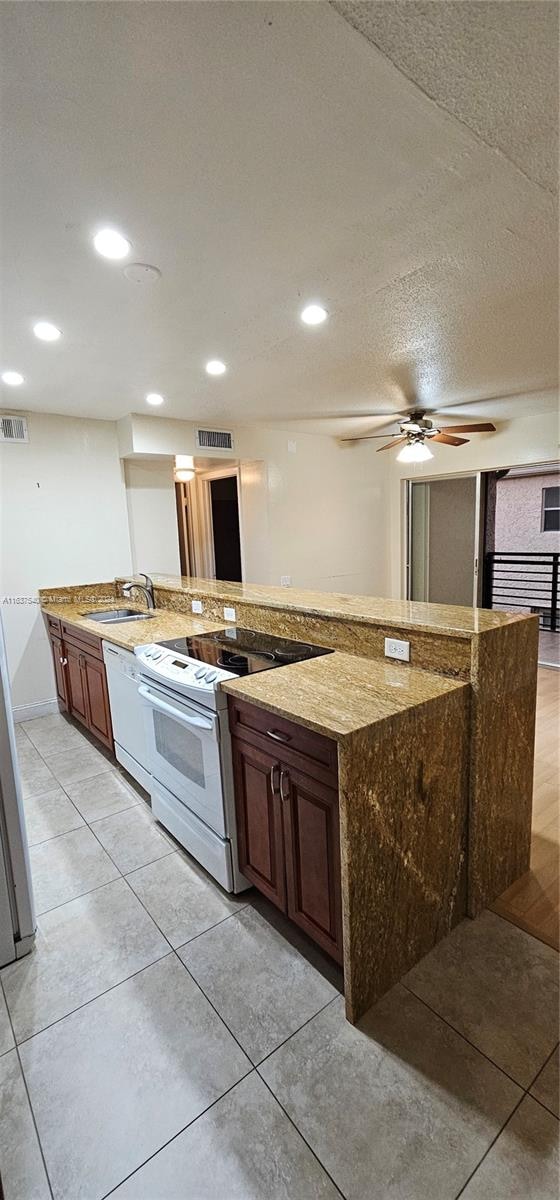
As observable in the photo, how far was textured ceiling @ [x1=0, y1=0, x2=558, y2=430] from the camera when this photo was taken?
0.99m

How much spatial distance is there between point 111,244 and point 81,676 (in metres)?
2.59

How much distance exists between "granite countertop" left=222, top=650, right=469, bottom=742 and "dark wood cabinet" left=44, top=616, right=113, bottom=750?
5.12 ft

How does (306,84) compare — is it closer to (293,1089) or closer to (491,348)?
(491,348)

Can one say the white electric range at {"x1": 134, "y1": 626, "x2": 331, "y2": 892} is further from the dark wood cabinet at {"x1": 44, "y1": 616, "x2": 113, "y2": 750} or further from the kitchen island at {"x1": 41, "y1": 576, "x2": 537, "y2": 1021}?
the dark wood cabinet at {"x1": 44, "y1": 616, "x2": 113, "y2": 750}

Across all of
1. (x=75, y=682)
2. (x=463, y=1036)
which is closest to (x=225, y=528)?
(x=75, y=682)

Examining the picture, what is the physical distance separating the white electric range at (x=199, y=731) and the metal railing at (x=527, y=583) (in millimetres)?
4331

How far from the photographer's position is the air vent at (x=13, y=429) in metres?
3.60

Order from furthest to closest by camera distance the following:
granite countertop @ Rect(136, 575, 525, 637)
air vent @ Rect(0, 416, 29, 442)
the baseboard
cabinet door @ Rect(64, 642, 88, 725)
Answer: the baseboard → air vent @ Rect(0, 416, 29, 442) → cabinet door @ Rect(64, 642, 88, 725) → granite countertop @ Rect(136, 575, 525, 637)

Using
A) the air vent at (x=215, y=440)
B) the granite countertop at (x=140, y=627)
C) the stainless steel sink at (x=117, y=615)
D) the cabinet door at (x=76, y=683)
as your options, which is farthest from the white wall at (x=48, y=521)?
the air vent at (x=215, y=440)

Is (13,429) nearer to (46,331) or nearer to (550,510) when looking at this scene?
(46,331)

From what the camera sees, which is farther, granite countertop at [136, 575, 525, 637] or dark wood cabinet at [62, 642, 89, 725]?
dark wood cabinet at [62, 642, 89, 725]

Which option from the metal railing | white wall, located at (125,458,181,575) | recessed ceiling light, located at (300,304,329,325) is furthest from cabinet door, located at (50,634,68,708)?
the metal railing

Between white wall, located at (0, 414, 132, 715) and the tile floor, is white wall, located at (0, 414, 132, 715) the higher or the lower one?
the higher one

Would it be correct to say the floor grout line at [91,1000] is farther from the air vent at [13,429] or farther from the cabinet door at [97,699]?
the air vent at [13,429]
